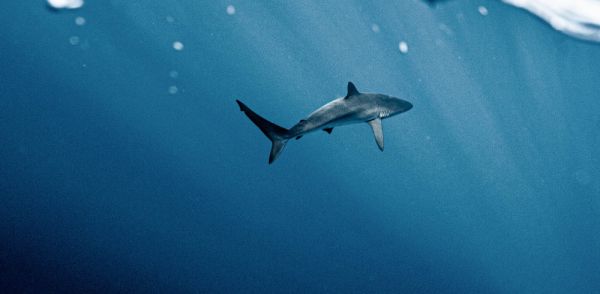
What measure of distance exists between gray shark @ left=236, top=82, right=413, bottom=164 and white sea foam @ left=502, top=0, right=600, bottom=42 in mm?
9066

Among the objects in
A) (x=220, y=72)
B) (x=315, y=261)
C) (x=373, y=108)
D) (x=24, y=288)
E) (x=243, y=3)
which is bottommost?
(x=315, y=261)

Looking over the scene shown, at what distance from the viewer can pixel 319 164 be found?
5153 centimetres

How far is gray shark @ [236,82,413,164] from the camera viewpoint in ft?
10.2

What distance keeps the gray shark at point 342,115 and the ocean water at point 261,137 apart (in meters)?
9.34

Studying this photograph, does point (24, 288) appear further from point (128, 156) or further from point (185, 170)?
point (128, 156)

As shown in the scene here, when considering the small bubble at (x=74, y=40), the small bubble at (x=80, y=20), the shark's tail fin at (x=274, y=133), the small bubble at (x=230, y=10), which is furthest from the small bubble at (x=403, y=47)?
the small bubble at (x=74, y=40)

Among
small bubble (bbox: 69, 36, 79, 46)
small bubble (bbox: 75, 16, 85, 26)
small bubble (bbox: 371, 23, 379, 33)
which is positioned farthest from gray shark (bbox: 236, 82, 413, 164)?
small bubble (bbox: 69, 36, 79, 46)

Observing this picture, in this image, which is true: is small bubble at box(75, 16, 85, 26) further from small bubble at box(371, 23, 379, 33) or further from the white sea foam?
the white sea foam

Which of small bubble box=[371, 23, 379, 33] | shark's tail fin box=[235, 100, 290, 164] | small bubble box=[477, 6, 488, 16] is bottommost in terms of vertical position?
small bubble box=[477, 6, 488, 16]

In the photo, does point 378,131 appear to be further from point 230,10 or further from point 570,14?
point 230,10

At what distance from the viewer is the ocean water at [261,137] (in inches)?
561

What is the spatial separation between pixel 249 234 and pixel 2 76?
3174cm

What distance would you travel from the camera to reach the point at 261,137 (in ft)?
143

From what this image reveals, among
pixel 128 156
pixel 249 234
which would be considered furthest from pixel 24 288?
pixel 128 156
